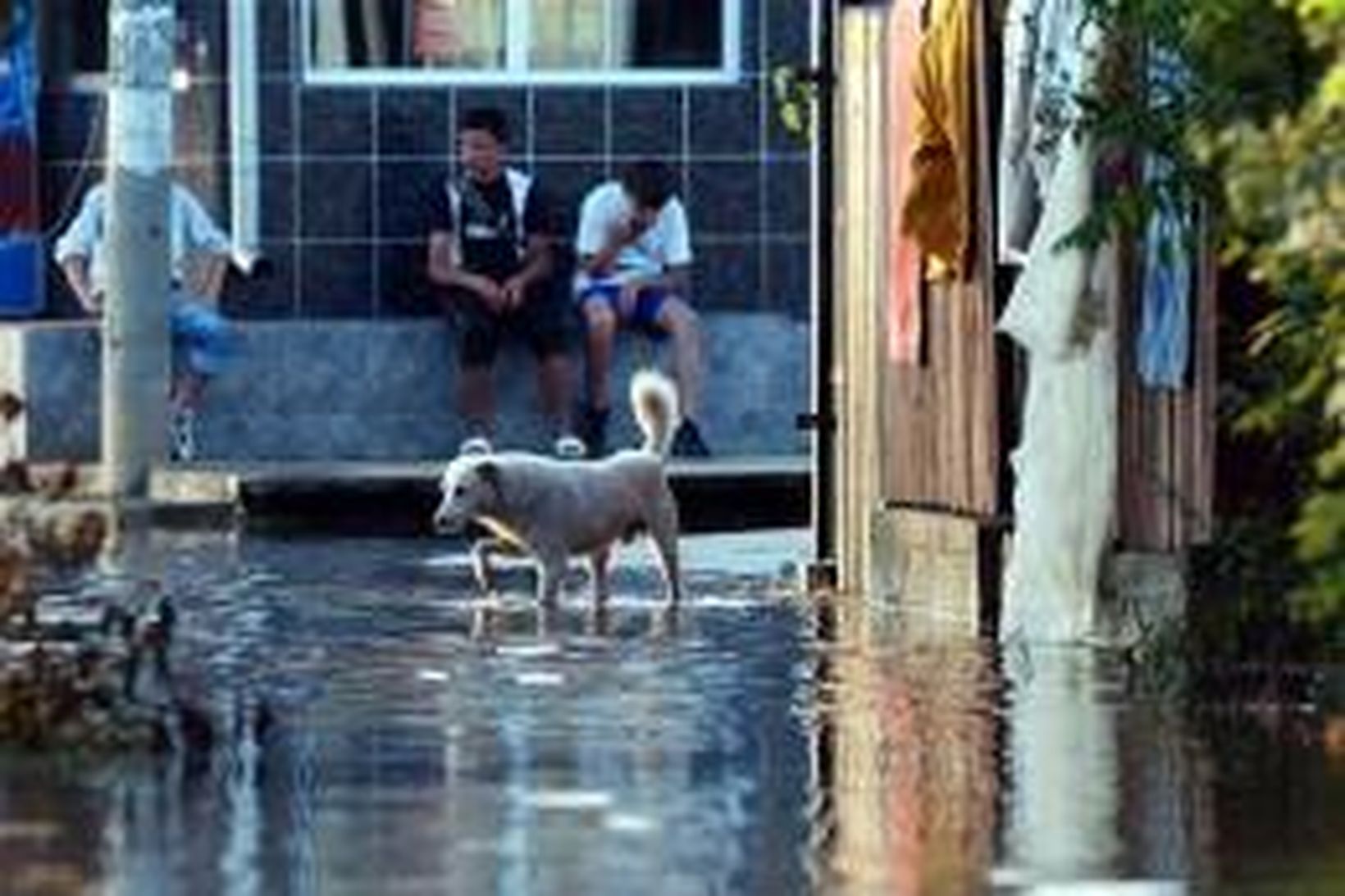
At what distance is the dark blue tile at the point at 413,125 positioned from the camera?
2622 centimetres

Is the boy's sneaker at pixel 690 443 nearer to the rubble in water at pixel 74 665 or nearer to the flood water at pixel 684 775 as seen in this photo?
the flood water at pixel 684 775

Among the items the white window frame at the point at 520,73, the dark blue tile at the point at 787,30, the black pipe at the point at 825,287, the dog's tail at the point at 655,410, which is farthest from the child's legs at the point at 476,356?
the black pipe at the point at 825,287

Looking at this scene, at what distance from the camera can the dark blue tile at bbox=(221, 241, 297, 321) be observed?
1021 inches

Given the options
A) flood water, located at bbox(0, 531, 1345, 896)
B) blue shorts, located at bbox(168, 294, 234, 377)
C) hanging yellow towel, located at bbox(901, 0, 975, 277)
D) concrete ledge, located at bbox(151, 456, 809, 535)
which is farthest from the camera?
blue shorts, located at bbox(168, 294, 234, 377)

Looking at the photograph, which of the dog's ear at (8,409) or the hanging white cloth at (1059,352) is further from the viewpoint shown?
the hanging white cloth at (1059,352)

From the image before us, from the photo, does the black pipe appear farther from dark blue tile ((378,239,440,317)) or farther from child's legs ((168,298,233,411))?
dark blue tile ((378,239,440,317))

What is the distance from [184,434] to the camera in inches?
989

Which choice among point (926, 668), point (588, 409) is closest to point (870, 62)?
point (926, 668)

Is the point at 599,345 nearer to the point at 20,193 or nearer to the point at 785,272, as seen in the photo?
the point at 785,272

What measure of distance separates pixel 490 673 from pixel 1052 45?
2.58 meters

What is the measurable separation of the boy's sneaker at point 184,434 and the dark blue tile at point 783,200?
11.3 ft

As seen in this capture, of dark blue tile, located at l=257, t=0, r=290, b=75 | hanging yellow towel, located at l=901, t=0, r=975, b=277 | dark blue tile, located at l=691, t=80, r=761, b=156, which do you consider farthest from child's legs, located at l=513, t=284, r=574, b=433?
hanging yellow towel, located at l=901, t=0, r=975, b=277

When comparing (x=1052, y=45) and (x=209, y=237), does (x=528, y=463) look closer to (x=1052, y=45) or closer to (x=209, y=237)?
(x=1052, y=45)

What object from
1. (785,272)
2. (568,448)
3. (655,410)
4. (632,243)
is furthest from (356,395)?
(655,410)
